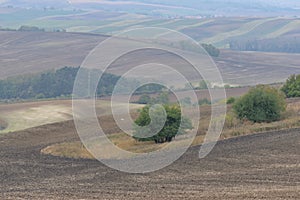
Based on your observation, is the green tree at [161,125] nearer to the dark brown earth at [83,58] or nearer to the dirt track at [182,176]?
the dirt track at [182,176]

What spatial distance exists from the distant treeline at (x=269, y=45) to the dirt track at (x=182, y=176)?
470 ft

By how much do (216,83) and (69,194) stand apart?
76041 millimetres

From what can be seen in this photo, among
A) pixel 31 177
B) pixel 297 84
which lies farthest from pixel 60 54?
pixel 31 177

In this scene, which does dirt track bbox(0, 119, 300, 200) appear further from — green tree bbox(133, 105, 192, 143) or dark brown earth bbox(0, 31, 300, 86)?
dark brown earth bbox(0, 31, 300, 86)

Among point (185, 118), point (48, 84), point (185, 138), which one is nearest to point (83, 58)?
point (48, 84)

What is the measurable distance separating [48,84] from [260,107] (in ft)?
216

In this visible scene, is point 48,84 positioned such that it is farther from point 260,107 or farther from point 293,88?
point 260,107

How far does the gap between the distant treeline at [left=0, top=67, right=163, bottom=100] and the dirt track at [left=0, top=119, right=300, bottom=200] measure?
62.6m

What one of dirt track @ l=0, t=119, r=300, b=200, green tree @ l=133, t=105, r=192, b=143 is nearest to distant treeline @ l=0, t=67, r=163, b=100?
green tree @ l=133, t=105, r=192, b=143

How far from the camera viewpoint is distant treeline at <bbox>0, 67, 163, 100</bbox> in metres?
103

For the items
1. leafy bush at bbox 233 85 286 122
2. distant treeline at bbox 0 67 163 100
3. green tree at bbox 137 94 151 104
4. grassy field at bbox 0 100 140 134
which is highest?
leafy bush at bbox 233 85 286 122

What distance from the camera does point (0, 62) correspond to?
12862 cm

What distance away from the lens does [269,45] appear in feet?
613

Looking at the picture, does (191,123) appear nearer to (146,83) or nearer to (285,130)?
(285,130)
